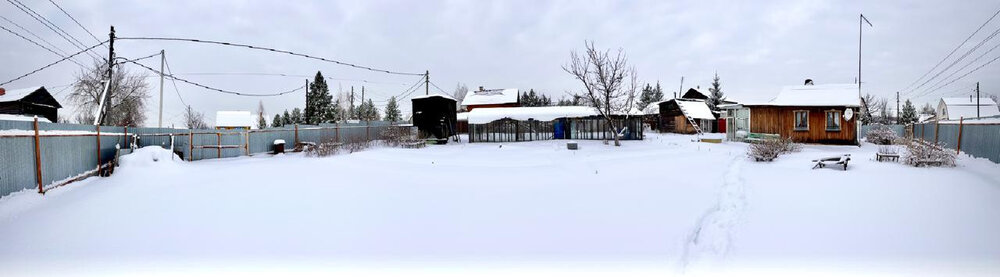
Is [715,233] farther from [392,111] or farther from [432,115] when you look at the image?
[392,111]

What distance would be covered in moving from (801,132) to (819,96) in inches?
84.2

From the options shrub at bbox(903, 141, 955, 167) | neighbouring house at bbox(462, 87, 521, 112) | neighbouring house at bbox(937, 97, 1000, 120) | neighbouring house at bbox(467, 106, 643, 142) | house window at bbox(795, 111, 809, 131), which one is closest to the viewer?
shrub at bbox(903, 141, 955, 167)

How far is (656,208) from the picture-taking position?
7055 millimetres

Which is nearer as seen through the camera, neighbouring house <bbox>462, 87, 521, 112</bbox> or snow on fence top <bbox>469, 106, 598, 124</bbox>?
snow on fence top <bbox>469, 106, 598, 124</bbox>

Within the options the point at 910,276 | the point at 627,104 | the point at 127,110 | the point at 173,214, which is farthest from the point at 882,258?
the point at 127,110

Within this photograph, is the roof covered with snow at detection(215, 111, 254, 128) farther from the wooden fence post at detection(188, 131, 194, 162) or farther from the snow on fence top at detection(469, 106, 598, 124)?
the wooden fence post at detection(188, 131, 194, 162)

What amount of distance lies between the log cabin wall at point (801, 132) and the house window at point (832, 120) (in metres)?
0.13

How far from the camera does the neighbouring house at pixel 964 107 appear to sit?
47.0 m

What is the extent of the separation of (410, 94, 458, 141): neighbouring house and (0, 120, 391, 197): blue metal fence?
5.18 metres

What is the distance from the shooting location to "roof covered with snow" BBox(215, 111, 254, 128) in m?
52.1

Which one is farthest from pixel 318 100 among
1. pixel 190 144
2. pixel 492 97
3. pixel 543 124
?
Answer: pixel 190 144

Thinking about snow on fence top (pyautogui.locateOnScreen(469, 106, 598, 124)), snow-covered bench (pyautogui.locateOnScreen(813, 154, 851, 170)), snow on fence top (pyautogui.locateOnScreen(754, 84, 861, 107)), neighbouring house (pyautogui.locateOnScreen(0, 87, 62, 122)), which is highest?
neighbouring house (pyautogui.locateOnScreen(0, 87, 62, 122))

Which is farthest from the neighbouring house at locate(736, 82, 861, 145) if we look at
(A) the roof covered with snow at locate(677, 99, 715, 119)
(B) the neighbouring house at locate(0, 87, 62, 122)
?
(B) the neighbouring house at locate(0, 87, 62, 122)

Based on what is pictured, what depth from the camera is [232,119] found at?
53094 millimetres
